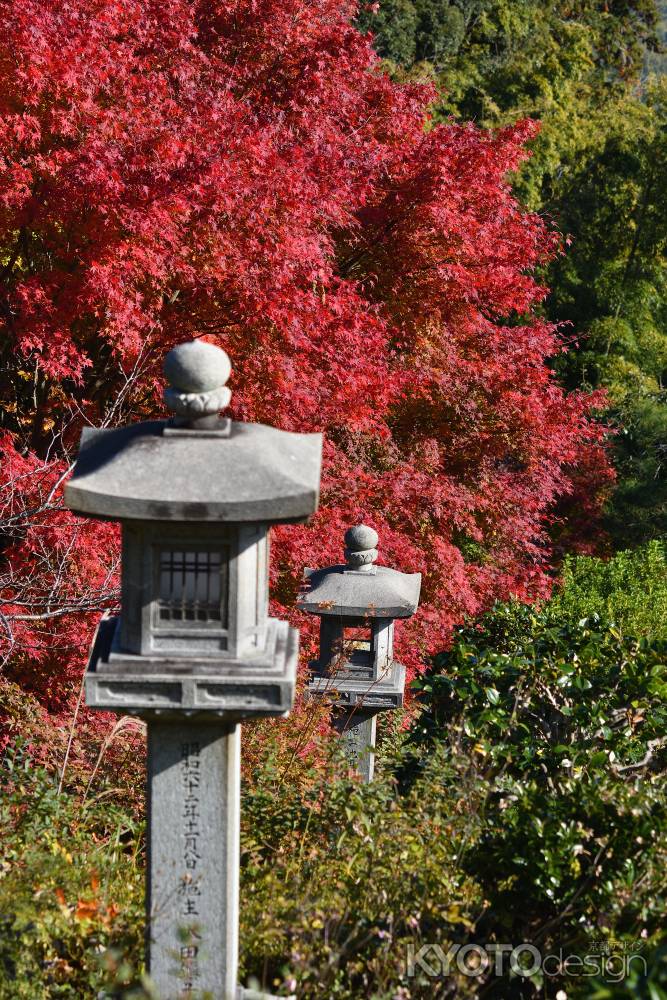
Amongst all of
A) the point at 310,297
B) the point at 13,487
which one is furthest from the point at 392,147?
the point at 13,487

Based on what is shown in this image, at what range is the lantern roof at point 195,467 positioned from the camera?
301 centimetres

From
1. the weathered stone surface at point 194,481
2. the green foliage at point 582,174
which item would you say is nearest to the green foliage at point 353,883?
the weathered stone surface at point 194,481

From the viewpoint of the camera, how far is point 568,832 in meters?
3.61

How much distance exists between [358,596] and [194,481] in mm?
2590

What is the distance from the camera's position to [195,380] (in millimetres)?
3229

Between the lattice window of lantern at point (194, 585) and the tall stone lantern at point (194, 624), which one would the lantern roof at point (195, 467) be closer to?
the tall stone lantern at point (194, 624)

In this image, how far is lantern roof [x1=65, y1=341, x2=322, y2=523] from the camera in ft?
9.89

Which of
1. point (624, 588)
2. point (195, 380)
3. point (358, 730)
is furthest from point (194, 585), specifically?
point (624, 588)

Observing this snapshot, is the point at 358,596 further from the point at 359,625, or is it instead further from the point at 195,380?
the point at 195,380

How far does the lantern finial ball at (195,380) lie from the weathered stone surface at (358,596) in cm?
232

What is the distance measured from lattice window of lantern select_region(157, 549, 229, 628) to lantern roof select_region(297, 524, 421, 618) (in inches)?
83.4

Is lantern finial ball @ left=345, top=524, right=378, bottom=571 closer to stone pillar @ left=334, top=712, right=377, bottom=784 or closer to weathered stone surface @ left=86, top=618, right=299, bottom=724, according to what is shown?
stone pillar @ left=334, top=712, right=377, bottom=784

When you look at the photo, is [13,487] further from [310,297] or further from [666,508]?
[666,508]

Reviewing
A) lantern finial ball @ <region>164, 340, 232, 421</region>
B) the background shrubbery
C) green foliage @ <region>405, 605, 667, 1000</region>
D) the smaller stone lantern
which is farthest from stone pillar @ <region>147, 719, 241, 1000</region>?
the smaller stone lantern
